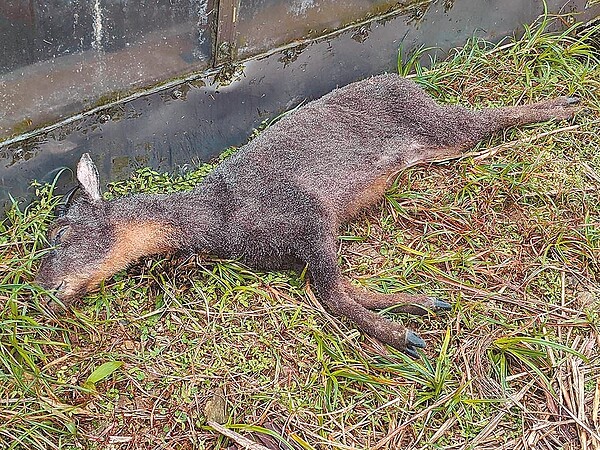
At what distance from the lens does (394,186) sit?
456cm

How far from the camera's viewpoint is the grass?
341cm

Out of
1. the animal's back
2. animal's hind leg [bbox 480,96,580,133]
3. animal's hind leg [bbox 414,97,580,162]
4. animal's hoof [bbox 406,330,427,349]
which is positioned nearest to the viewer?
animal's hoof [bbox 406,330,427,349]

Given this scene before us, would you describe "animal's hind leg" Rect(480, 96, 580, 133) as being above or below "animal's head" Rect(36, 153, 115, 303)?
above

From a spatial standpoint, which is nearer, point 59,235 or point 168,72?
point 59,235

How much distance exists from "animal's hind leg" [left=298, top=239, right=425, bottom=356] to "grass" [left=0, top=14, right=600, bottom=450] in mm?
72

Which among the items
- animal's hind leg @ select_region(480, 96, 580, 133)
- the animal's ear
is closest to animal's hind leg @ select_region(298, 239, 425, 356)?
the animal's ear

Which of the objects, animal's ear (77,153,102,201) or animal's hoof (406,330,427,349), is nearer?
animal's hoof (406,330,427,349)

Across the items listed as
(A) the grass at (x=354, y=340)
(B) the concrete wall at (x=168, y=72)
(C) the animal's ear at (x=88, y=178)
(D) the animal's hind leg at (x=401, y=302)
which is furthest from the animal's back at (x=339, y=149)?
(C) the animal's ear at (x=88, y=178)

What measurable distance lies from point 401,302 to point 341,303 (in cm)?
34

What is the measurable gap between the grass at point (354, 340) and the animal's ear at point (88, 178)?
0.37 metres

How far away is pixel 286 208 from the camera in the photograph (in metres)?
4.06

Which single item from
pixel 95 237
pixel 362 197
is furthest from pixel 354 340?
pixel 95 237

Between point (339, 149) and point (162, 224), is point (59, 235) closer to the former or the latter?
point (162, 224)

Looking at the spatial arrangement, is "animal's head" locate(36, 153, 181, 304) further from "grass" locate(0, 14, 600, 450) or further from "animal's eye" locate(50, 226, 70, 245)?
"grass" locate(0, 14, 600, 450)
